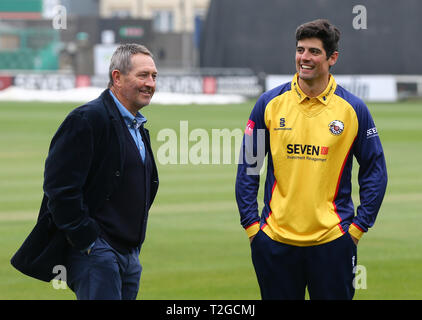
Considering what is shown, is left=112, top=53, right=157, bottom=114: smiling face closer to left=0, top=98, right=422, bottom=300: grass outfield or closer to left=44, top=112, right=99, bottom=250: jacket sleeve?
left=44, top=112, right=99, bottom=250: jacket sleeve

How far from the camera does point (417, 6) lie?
44.7m

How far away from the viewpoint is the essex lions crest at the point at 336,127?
535cm

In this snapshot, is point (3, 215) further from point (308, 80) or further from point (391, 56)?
point (391, 56)

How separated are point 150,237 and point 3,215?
2.63 metres

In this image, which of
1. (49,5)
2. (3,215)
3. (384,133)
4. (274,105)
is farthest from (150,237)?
(49,5)

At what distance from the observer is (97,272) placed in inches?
196

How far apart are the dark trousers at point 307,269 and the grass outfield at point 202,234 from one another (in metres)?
2.62

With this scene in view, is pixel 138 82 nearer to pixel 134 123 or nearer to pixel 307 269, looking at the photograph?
pixel 134 123

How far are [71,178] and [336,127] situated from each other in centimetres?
161

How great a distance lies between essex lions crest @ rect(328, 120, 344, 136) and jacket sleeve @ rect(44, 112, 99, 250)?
4.72 feet

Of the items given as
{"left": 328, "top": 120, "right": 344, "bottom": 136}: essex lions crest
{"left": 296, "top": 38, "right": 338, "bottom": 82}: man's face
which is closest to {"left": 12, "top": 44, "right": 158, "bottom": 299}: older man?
{"left": 296, "top": 38, "right": 338, "bottom": 82}: man's face

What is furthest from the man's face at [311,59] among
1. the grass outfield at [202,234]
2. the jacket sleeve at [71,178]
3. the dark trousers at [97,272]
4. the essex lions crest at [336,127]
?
the grass outfield at [202,234]

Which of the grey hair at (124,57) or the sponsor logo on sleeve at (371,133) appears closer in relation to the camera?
the grey hair at (124,57)

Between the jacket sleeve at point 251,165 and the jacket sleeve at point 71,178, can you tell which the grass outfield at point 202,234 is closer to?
the jacket sleeve at point 251,165
